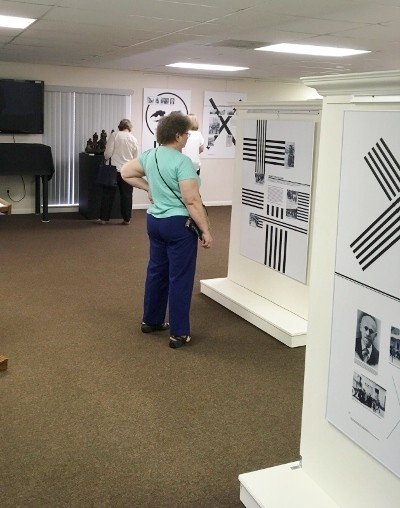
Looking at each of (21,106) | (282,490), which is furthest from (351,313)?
(21,106)

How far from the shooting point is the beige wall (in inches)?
353

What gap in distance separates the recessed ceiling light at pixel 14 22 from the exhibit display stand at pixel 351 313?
364cm

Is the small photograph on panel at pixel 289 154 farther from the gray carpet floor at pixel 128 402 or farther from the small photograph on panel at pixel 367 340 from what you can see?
the small photograph on panel at pixel 367 340

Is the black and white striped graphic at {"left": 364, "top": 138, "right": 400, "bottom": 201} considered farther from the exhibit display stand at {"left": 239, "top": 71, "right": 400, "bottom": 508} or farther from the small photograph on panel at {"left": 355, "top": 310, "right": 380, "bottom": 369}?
the small photograph on panel at {"left": 355, "top": 310, "right": 380, "bottom": 369}

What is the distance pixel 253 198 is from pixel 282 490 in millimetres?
2851

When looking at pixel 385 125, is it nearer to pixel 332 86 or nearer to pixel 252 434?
pixel 332 86

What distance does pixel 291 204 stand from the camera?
4.41 metres

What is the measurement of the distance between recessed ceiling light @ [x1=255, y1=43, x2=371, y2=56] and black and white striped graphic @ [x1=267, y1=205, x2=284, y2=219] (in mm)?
2272

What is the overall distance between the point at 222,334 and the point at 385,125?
2.76 metres

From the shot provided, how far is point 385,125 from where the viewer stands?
6.08 feet

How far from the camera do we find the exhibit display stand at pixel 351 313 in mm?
1869

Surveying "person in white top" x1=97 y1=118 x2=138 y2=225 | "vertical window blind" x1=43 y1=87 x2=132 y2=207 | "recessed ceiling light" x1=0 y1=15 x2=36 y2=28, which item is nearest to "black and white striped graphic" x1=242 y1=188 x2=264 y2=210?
"recessed ceiling light" x1=0 y1=15 x2=36 y2=28

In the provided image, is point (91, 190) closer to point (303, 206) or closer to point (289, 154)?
point (289, 154)

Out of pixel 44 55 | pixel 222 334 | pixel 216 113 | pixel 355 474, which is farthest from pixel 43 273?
pixel 216 113
